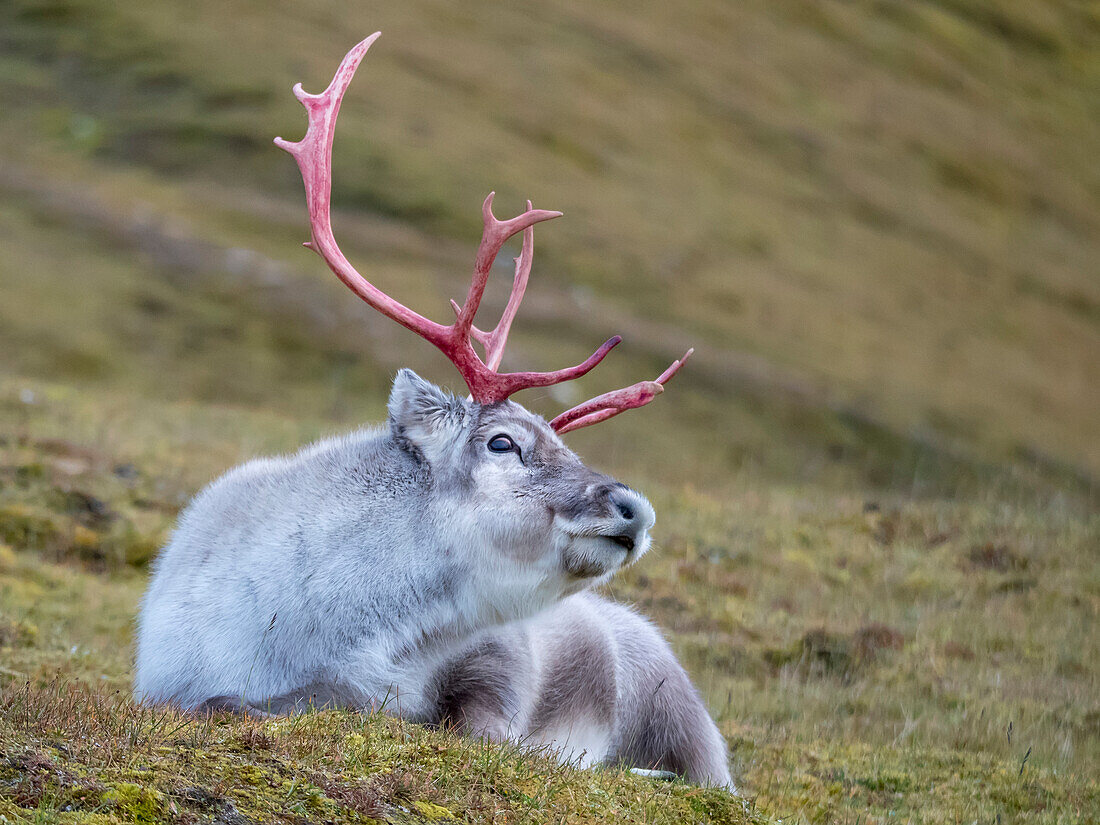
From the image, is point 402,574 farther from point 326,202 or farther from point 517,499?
point 326,202

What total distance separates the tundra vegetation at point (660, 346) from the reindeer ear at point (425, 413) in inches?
75.6

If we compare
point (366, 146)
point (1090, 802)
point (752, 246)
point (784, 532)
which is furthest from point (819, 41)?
point (1090, 802)

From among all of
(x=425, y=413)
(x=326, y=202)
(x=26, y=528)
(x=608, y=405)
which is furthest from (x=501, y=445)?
(x=26, y=528)

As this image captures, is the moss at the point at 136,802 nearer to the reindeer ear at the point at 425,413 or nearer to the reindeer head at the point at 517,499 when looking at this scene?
the reindeer head at the point at 517,499

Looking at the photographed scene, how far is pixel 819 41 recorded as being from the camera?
102188 mm

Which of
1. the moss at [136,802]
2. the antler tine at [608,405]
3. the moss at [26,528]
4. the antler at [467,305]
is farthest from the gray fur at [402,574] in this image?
the moss at [26,528]

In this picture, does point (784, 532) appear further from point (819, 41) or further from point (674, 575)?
point (819, 41)

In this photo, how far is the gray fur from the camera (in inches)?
268

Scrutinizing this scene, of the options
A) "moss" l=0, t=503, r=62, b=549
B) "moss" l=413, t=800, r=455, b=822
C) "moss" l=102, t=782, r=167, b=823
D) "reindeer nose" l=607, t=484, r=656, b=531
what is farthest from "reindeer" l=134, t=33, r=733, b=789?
"moss" l=0, t=503, r=62, b=549

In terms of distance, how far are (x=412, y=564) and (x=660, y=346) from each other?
48.0 meters

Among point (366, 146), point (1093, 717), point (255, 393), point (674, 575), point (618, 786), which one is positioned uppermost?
point (618, 786)

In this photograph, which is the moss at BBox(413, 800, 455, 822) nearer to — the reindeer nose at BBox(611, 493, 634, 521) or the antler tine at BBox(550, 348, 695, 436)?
the reindeer nose at BBox(611, 493, 634, 521)

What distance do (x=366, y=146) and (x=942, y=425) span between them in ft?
111

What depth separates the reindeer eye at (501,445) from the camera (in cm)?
724
